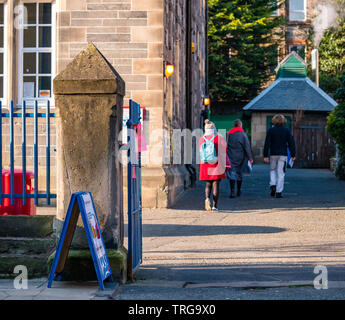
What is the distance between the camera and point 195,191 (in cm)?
1725

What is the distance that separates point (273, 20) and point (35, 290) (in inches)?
1560

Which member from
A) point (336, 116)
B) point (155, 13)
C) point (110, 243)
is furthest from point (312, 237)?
point (336, 116)

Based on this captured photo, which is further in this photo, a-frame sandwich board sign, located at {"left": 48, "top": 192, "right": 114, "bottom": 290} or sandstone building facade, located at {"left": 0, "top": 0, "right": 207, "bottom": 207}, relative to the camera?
sandstone building facade, located at {"left": 0, "top": 0, "right": 207, "bottom": 207}

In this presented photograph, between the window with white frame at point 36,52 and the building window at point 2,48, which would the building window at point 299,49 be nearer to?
the window with white frame at point 36,52

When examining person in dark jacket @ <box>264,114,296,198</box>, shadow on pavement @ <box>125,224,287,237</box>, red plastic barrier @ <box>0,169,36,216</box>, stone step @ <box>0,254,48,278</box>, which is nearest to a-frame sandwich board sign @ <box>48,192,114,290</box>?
stone step @ <box>0,254,48,278</box>

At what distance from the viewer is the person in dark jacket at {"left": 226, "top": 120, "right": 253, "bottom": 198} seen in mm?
15523

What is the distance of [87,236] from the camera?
5816 mm

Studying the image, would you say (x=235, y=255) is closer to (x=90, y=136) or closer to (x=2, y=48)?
(x=90, y=136)

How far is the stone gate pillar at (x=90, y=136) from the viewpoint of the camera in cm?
625

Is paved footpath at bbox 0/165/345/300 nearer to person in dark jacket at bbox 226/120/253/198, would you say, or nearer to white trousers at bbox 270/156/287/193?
white trousers at bbox 270/156/287/193

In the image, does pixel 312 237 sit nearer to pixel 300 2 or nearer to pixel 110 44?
pixel 110 44

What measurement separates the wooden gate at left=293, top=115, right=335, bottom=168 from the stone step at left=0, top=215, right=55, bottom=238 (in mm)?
28457

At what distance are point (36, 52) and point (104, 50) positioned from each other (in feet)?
5.49

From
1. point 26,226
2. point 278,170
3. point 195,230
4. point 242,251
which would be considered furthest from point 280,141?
point 26,226
